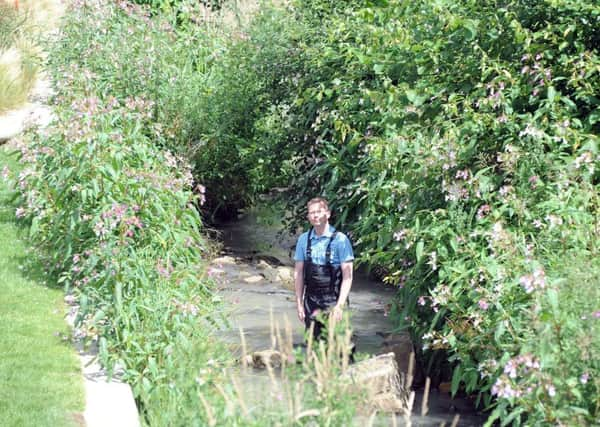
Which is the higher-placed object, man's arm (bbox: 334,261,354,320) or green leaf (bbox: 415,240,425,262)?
green leaf (bbox: 415,240,425,262)

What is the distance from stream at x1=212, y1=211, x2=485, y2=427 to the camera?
835cm

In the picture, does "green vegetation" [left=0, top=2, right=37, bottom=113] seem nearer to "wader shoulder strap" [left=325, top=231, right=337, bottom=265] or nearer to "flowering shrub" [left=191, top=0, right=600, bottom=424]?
"flowering shrub" [left=191, top=0, right=600, bottom=424]

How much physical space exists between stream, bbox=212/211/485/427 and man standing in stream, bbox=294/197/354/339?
497 mm

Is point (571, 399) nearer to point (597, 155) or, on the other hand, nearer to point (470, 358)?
point (470, 358)

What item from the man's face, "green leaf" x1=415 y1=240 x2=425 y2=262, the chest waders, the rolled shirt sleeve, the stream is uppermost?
the man's face

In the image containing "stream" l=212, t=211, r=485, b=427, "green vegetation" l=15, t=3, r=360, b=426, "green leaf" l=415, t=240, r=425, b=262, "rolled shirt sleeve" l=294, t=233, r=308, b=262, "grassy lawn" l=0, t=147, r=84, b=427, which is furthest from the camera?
"stream" l=212, t=211, r=485, b=427

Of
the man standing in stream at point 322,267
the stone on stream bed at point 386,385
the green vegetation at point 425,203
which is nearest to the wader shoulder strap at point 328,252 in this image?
the man standing in stream at point 322,267

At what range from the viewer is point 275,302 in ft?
38.1

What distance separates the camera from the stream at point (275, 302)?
329 inches

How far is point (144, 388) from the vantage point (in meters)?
6.45

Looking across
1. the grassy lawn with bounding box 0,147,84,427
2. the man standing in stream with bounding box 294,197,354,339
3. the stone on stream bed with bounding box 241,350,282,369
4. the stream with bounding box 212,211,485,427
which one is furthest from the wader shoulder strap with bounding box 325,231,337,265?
the grassy lawn with bounding box 0,147,84,427

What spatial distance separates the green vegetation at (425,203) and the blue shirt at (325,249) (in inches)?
15.9

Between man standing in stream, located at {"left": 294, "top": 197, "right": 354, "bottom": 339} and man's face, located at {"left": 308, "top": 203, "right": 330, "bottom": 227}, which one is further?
man standing in stream, located at {"left": 294, "top": 197, "right": 354, "bottom": 339}

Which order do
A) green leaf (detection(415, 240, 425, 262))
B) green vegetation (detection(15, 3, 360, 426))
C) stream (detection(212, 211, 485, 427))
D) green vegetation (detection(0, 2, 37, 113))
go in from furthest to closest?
green vegetation (detection(0, 2, 37, 113))
stream (detection(212, 211, 485, 427))
green leaf (detection(415, 240, 425, 262))
green vegetation (detection(15, 3, 360, 426))
